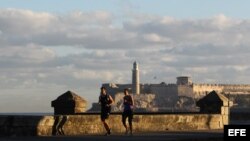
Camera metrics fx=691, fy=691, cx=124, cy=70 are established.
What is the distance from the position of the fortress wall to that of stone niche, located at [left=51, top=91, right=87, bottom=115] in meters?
3.12

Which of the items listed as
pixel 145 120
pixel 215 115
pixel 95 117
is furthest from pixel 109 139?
pixel 215 115

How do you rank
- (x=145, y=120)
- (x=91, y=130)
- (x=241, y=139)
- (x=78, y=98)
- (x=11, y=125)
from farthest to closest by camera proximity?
1. (x=78, y=98)
2. (x=145, y=120)
3. (x=91, y=130)
4. (x=11, y=125)
5. (x=241, y=139)

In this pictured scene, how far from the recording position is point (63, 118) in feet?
69.4

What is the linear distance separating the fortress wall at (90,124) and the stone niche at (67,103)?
3121mm

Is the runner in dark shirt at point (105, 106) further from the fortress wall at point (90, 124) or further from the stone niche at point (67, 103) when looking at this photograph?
the stone niche at point (67, 103)

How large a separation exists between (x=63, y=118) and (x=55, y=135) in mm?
725

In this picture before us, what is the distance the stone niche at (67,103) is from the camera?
26047 millimetres

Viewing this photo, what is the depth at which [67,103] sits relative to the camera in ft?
85.8

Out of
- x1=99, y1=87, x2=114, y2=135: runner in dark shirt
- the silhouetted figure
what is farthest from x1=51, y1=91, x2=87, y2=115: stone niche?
x1=99, y1=87, x2=114, y2=135: runner in dark shirt

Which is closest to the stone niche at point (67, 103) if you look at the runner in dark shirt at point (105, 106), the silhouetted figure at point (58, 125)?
the silhouetted figure at point (58, 125)

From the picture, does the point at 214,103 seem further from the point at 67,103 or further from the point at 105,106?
the point at 105,106

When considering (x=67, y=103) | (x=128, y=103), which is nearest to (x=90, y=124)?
(x=128, y=103)

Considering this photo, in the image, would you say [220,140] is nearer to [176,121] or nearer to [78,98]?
[176,121]

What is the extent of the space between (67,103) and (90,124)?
4049mm
